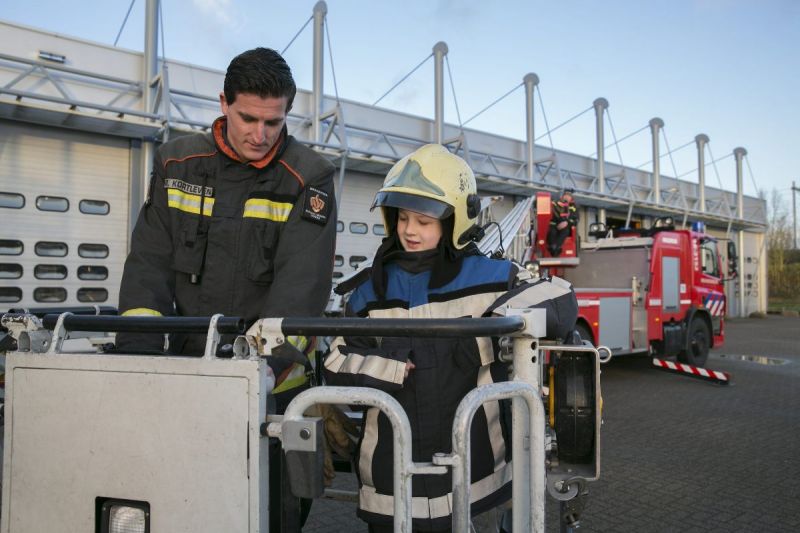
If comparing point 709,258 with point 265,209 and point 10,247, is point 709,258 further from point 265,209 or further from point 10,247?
point 10,247

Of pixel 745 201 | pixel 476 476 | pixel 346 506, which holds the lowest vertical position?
pixel 346 506

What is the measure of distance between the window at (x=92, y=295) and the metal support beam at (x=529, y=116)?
9380 mm

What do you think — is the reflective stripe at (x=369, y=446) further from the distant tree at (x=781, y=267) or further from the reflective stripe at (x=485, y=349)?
the distant tree at (x=781, y=267)

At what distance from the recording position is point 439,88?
1295 cm

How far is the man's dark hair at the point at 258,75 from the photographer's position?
6.20 feet

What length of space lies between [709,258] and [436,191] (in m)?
9.91

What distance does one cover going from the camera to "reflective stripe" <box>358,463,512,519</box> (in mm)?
1668

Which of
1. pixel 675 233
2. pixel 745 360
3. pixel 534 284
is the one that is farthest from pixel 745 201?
pixel 534 284

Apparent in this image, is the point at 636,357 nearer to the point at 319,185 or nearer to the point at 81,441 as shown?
the point at 319,185

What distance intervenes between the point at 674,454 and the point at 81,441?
4807mm

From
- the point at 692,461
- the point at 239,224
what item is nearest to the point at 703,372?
the point at 692,461

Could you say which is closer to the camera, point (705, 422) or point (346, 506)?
point (346, 506)

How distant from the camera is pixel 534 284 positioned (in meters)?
1.77

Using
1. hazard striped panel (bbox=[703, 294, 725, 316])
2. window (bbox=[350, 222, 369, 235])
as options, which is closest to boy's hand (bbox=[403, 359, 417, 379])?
hazard striped panel (bbox=[703, 294, 725, 316])
